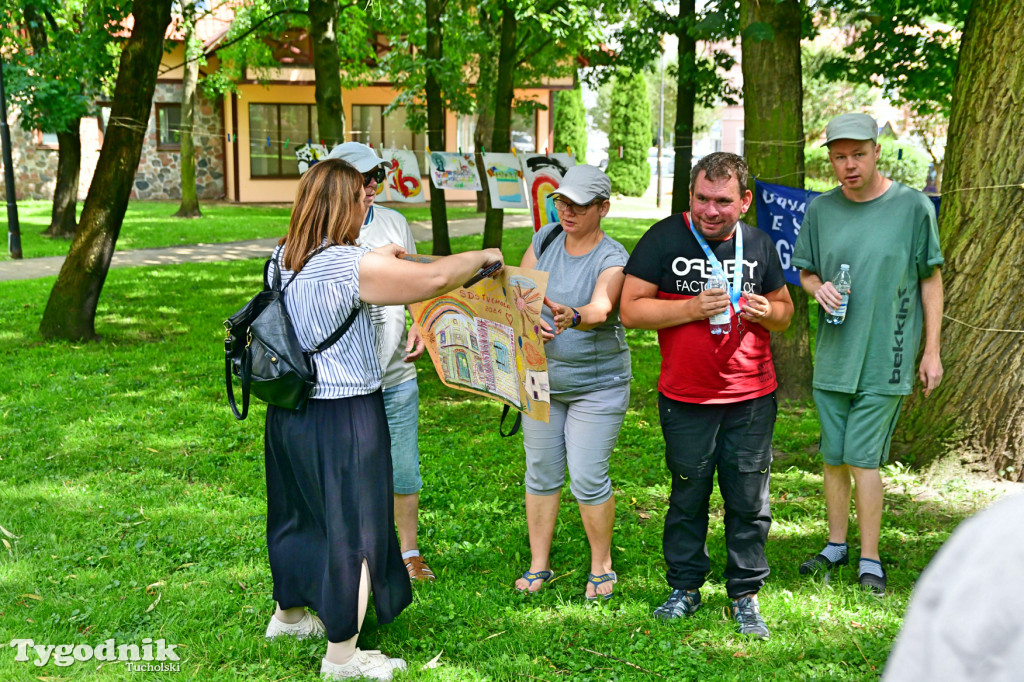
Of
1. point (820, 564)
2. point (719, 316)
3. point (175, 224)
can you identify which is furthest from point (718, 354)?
point (175, 224)

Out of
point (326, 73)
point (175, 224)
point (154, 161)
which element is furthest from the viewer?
point (154, 161)

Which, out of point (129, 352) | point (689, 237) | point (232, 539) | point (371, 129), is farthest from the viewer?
point (371, 129)

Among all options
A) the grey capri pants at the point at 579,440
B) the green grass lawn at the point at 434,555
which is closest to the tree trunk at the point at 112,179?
the green grass lawn at the point at 434,555

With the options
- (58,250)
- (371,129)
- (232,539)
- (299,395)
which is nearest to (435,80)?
(58,250)

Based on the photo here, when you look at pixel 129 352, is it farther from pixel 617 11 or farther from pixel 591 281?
pixel 617 11

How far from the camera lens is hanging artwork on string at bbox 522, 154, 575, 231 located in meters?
8.57

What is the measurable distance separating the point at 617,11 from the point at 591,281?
1140 cm

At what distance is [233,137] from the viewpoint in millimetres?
28781

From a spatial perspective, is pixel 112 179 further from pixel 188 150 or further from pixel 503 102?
pixel 188 150

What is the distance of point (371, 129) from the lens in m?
30.4

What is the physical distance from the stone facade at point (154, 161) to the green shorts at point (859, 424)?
27693 mm

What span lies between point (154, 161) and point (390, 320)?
94.9 feet

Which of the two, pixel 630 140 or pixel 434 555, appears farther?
pixel 630 140

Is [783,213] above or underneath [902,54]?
underneath
